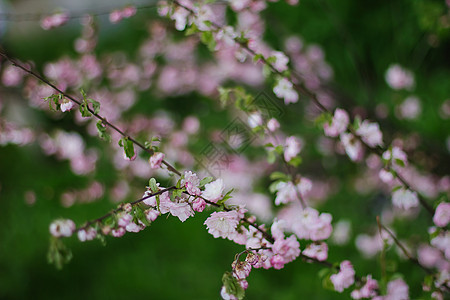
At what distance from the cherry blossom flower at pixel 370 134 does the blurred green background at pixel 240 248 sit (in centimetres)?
81

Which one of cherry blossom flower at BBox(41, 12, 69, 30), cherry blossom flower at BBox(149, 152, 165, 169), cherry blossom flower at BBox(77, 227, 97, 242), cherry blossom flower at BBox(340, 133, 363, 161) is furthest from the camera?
cherry blossom flower at BBox(41, 12, 69, 30)

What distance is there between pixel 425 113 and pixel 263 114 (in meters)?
1.64

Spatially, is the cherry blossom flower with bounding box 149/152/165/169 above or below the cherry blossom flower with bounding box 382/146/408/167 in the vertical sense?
above

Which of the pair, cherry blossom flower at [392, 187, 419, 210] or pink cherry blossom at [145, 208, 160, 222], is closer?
pink cherry blossom at [145, 208, 160, 222]

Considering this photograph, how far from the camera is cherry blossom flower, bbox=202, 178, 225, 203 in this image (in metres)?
0.82

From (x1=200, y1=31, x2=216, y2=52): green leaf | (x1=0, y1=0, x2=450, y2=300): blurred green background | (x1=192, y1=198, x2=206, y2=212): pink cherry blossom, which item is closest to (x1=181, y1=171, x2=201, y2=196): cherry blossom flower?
(x1=192, y1=198, x2=206, y2=212): pink cherry blossom

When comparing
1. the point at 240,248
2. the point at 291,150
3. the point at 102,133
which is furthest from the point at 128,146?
the point at 240,248

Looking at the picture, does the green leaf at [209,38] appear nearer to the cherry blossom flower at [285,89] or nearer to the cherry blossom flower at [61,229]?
the cherry blossom flower at [285,89]

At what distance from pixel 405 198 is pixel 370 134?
20cm

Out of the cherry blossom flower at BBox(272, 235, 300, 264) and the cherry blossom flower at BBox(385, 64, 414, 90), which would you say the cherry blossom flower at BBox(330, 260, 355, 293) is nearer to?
the cherry blossom flower at BBox(272, 235, 300, 264)

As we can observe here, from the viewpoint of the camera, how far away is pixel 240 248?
94.8 inches

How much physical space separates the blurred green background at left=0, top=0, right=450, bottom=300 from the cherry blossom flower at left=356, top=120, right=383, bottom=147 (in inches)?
31.8

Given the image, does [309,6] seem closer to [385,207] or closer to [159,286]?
[385,207]

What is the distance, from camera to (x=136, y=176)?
243 centimetres
